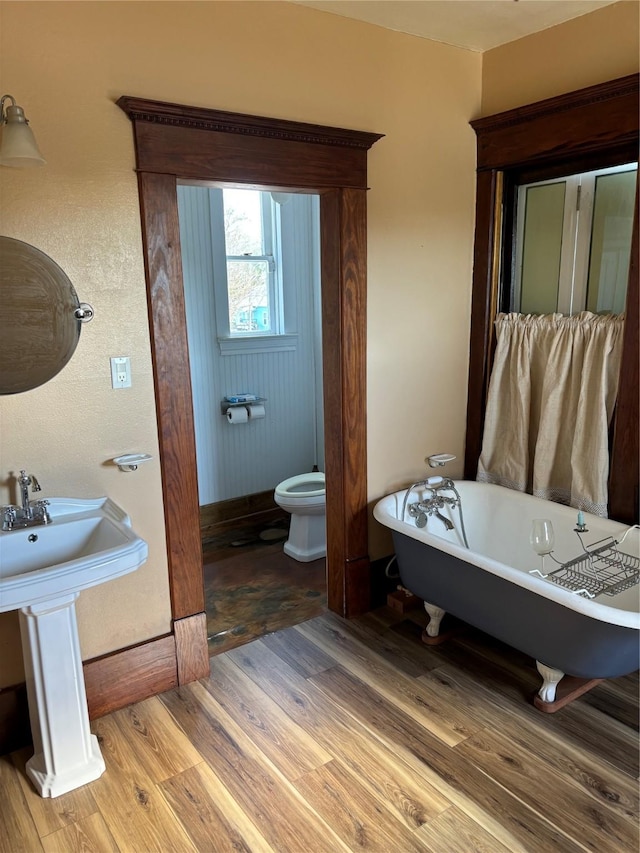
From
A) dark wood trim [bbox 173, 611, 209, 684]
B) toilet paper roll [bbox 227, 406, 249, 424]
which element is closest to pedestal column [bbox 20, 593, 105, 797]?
dark wood trim [bbox 173, 611, 209, 684]

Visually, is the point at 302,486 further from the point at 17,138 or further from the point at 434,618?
the point at 17,138

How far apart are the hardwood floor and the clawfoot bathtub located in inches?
9.1

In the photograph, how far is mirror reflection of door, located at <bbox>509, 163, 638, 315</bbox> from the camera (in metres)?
2.62

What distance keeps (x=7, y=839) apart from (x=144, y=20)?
8.56 feet

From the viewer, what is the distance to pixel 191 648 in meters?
2.52

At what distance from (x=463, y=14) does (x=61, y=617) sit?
270 cm

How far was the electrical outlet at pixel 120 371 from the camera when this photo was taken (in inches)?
86.2

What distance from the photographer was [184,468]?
7.86 feet

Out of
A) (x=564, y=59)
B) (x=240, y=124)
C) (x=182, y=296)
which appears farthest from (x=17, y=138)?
(x=564, y=59)

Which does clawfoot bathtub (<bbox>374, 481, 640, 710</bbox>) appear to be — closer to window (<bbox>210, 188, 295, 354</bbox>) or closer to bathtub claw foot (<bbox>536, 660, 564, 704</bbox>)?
bathtub claw foot (<bbox>536, 660, 564, 704</bbox>)

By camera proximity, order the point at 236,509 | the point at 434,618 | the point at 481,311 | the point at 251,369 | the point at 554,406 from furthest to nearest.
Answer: the point at 236,509, the point at 251,369, the point at 481,311, the point at 554,406, the point at 434,618

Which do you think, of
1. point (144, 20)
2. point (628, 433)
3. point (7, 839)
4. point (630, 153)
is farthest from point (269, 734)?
point (630, 153)

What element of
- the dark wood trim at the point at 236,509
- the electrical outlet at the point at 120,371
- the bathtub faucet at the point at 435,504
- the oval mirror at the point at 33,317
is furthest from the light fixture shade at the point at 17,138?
the dark wood trim at the point at 236,509

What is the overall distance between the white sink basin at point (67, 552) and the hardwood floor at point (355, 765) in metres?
0.73
